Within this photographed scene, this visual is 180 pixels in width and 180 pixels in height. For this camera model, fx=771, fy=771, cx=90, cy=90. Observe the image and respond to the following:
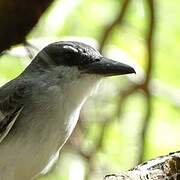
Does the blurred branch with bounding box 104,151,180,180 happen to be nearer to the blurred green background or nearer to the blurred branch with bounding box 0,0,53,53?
the blurred branch with bounding box 0,0,53,53

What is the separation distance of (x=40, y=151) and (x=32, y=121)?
0.13 metres

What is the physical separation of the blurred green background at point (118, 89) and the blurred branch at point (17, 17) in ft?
2.87

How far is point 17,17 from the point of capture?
3.20 metres

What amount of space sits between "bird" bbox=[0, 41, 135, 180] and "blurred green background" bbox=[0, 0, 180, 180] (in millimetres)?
709

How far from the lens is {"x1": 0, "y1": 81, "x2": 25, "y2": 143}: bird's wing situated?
3252mm

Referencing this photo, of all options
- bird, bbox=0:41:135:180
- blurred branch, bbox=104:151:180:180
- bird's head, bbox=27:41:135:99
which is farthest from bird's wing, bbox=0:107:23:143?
blurred branch, bbox=104:151:180:180

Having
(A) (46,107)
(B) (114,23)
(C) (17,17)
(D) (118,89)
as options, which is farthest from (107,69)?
(D) (118,89)

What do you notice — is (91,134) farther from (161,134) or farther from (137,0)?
(137,0)

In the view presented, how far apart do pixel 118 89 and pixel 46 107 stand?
1.35 metres

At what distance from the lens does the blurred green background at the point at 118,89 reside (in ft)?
14.1

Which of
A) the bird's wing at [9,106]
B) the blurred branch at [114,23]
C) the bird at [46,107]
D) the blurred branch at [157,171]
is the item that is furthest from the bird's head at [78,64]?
the blurred branch at [114,23]

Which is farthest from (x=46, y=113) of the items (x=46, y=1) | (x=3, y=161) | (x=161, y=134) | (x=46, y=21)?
(x=161, y=134)

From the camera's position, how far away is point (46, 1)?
10.7 ft

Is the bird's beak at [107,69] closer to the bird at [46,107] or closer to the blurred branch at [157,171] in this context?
the bird at [46,107]
